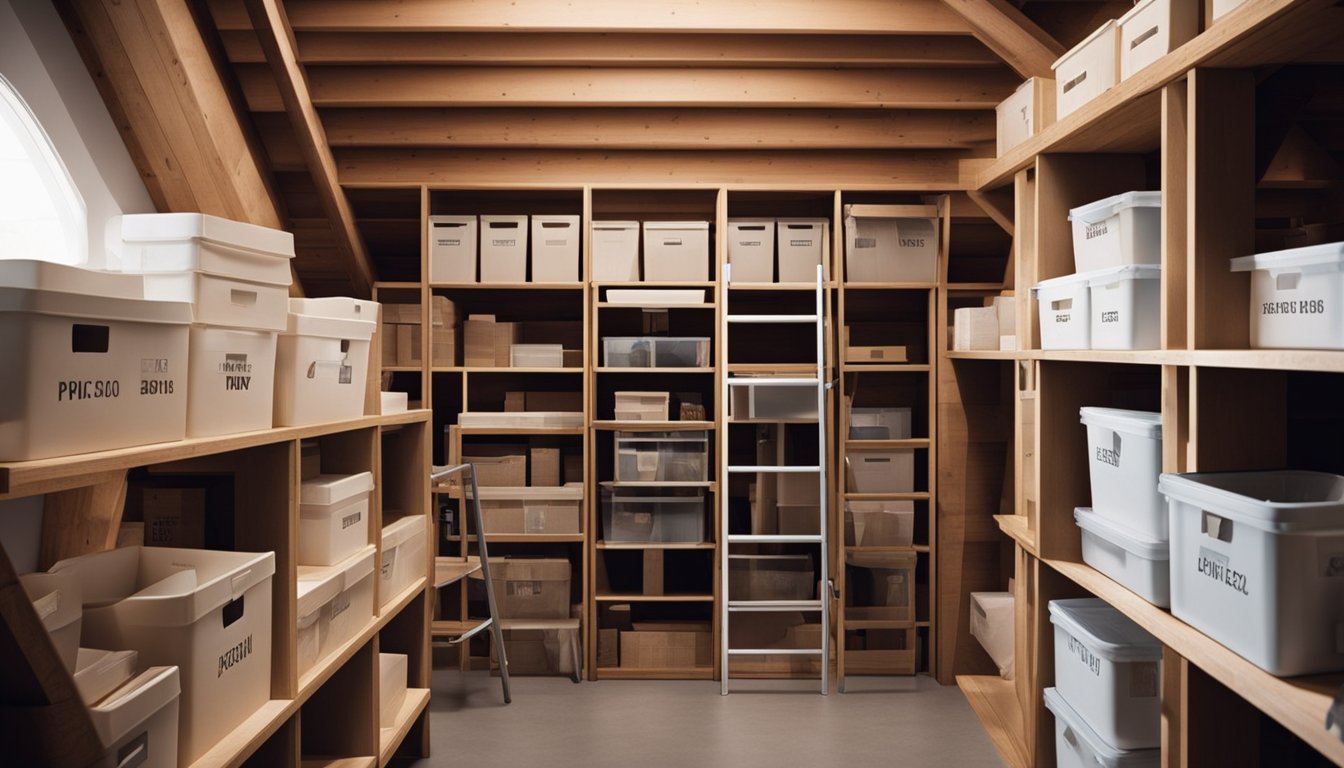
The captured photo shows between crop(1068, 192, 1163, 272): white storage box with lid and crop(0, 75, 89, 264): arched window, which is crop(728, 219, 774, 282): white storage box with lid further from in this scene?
crop(0, 75, 89, 264): arched window

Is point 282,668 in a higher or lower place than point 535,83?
lower

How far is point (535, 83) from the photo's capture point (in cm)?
387

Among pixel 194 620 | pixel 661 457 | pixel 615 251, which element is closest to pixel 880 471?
pixel 661 457

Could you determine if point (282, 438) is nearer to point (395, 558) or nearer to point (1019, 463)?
point (395, 558)

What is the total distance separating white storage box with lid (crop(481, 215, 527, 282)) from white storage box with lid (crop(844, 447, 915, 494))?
1.81 meters

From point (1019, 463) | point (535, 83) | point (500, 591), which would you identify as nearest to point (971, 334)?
point (1019, 463)

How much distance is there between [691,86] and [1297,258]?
270 centimetres

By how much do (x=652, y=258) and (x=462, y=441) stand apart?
1.32m

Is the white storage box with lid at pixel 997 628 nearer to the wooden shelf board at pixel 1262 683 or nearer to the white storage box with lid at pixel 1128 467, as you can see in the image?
the white storage box with lid at pixel 1128 467

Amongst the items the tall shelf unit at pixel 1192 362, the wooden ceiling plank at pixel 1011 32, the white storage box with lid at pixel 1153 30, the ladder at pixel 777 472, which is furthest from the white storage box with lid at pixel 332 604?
the wooden ceiling plank at pixel 1011 32

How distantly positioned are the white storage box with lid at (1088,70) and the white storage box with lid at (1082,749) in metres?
1.65

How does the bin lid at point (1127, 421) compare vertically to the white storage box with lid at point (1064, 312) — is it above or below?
below

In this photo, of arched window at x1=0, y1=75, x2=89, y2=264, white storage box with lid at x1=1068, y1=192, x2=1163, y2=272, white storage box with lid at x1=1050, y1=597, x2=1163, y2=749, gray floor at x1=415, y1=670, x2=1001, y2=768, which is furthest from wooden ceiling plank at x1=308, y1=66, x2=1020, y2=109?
gray floor at x1=415, y1=670, x2=1001, y2=768

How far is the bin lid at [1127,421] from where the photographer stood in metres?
2.06
